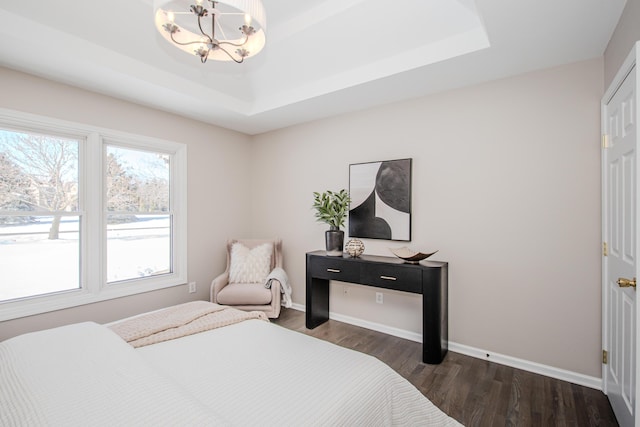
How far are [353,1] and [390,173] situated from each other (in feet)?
4.96

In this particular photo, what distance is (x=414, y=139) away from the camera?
3031mm

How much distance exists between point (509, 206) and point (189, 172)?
331 centimetres

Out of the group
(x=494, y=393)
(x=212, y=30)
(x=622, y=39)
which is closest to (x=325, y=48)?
(x=212, y=30)

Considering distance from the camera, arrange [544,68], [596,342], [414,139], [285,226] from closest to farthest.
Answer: [596,342], [544,68], [414,139], [285,226]

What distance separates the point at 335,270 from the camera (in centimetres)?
310

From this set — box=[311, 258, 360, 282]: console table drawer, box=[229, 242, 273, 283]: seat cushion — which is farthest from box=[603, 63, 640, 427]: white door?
box=[229, 242, 273, 283]: seat cushion

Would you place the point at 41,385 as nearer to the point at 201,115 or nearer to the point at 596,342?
the point at 201,115

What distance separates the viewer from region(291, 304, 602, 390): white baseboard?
2248mm

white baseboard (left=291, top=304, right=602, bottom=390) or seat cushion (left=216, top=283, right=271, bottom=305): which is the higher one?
seat cushion (left=216, top=283, right=271, bottom=305)

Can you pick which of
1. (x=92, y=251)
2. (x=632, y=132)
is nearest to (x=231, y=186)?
(x=92, y=251)

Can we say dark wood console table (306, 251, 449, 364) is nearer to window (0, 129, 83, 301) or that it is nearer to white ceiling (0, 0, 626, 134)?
white ceiling (0, 0, 626, 134)

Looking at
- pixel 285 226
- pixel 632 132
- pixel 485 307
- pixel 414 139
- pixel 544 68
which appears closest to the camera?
pixel 632 132

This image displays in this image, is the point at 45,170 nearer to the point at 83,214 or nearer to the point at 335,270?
the point at 83,214

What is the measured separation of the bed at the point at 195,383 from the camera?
1022mm
